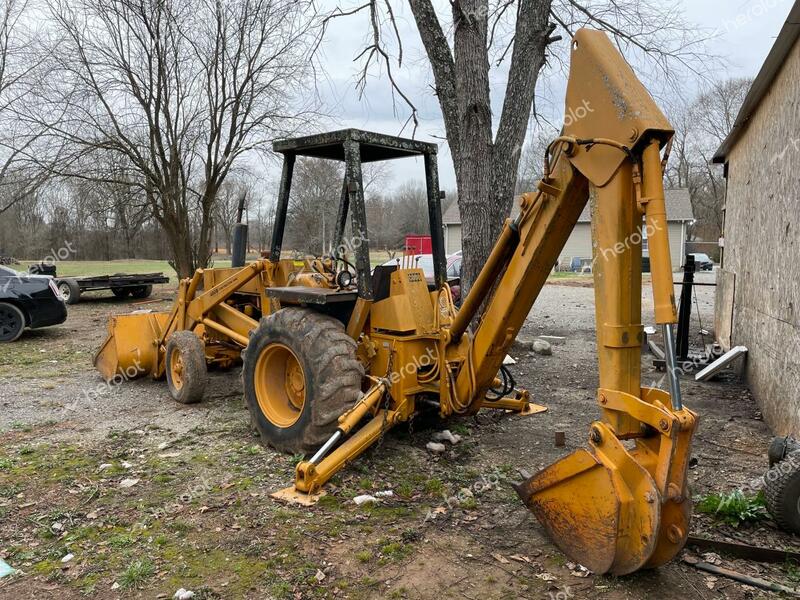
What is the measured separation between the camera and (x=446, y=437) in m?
5.22

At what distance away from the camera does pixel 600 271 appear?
3268 mm

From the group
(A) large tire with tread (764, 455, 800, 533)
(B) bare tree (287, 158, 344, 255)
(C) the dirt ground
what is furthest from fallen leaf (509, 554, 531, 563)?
(B) bare tree (287, 158, 344, 255)

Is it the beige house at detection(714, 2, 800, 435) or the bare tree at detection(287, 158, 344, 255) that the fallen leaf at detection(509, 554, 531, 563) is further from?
the bare tree at detection(287, 158, 344, 255)

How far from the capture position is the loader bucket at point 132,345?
7406 millimetres

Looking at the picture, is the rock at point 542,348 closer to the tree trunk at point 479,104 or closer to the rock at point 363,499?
the tree trunk at point 479,104

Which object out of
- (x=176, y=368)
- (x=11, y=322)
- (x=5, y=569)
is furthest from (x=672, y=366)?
(x=11, y=322)

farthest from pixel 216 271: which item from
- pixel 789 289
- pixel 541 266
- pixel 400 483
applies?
pixel 789 289

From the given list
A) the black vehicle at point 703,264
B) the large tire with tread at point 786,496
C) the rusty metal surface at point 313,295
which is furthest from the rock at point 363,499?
the black vehicle at point 703,264

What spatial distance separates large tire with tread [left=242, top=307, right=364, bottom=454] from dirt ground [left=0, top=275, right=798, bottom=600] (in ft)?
1.00

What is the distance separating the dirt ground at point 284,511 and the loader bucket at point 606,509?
0.49 ft

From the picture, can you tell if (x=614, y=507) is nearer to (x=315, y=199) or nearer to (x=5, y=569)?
(x=5, y=569)

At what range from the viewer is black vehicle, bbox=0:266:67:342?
1077 cm

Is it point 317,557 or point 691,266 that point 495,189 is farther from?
point 317,557

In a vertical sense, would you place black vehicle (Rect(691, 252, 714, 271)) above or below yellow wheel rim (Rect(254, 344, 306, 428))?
above
